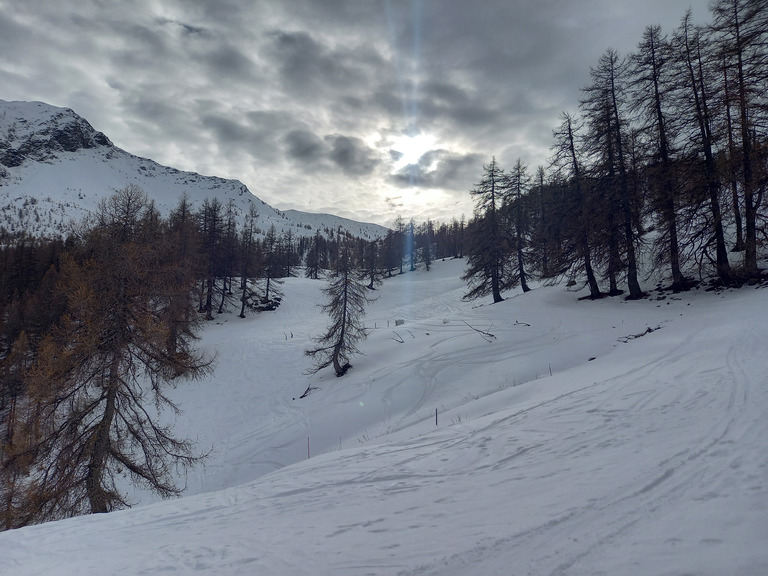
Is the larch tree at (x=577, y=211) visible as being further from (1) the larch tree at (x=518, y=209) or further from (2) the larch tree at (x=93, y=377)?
(2) the larch tree at (x=93, y=377)

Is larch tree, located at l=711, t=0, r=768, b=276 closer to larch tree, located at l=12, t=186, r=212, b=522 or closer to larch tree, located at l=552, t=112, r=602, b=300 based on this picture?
larch tree, located at l=552, t=112, r=602, b=300

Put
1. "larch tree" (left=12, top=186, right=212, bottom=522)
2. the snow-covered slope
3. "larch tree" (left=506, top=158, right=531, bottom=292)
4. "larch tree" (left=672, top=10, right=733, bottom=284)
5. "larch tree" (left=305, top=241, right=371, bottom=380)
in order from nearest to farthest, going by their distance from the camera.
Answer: the snow-covered slope → "larch tree" (left=12, top=186, right=212, bottom=522) → "larch tree" (left=672, top=10, right=733, bottom=284) → "larch tree" (left=305, top=241, right=371, bottom=380) → "larch tree" (left=506, top=158, right=531, bottom=292)

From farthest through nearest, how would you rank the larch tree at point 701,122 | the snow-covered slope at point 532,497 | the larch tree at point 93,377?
the larch tree at point 701,122, the larch tree at point 93,377, the snow-covered slope at point 532,497

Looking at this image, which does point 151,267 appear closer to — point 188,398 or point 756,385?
point 188,398

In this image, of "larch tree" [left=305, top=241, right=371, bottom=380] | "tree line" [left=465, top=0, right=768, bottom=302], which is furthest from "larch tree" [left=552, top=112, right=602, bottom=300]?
"larch tree" [left=305, top=241, right=371, bottom=380]

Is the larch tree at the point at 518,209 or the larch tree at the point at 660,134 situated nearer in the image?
the larch tree at the point at 660,134

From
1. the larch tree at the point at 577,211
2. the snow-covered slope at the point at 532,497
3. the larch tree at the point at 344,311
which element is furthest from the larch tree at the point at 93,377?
the larch tree at the point at 577,211

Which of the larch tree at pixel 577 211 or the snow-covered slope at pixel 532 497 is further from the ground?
the larch tree at pixel 577 211

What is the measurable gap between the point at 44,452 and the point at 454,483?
12847 mm

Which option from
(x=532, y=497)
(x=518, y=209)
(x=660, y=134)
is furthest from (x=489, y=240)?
(x=532, y=497)

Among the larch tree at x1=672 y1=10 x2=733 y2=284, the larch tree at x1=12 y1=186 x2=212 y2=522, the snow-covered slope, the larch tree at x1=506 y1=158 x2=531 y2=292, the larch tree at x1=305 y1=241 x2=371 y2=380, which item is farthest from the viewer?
the larch tree at x1=506 y1=158 x2=531 y2=292

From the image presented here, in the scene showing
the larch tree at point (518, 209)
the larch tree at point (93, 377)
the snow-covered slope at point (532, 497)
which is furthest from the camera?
the larch tree at point (518, 209)

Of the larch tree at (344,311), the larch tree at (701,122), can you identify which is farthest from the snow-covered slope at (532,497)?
the larch tree at (344,311)

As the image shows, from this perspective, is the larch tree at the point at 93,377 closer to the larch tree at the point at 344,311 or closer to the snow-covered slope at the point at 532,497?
the snow-covered slope at the point at 532,497
